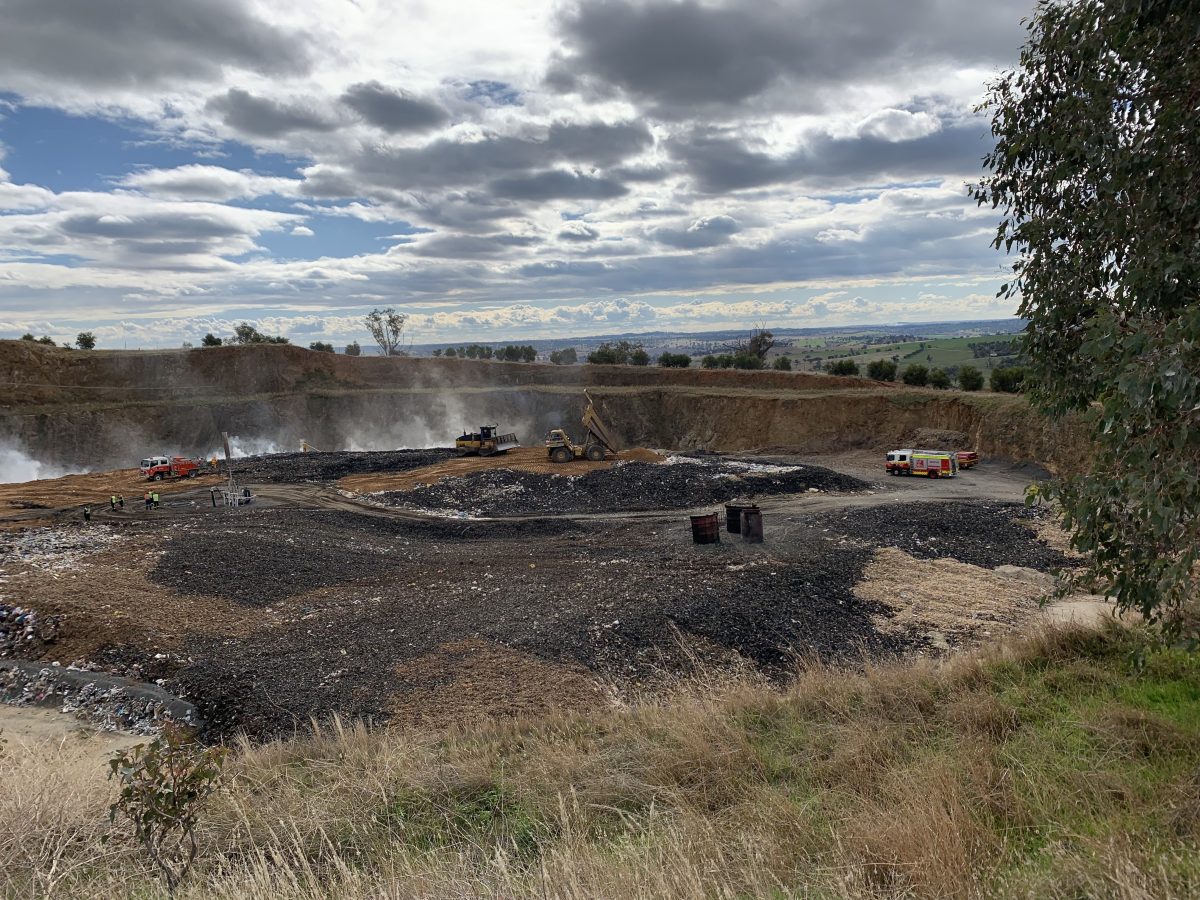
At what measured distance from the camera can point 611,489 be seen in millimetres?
27688

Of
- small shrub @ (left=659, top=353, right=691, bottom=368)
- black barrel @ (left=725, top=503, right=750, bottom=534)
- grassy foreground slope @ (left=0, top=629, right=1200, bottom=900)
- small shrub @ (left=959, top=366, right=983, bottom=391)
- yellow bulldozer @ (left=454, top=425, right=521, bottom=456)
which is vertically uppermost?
small shrub @ (left=659, top=353, right=691, bottom=368)

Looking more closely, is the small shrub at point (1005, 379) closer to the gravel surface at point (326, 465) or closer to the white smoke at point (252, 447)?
the gravel surface at point (326, 465)

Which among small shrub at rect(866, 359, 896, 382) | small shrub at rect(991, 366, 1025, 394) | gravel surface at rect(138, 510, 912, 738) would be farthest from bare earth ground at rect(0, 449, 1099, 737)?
small shrub at rect(866, 359, 896, 382)

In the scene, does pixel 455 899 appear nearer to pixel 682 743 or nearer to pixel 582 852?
pixel 582 852

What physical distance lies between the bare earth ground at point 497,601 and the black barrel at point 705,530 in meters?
0.46

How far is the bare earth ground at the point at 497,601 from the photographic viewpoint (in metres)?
11.2

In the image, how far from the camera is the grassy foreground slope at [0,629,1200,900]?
12.8 ft

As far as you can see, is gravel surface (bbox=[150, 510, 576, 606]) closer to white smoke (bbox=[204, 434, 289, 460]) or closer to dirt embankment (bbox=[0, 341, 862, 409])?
white smoke (bbox=[204, 434, 289, 460])

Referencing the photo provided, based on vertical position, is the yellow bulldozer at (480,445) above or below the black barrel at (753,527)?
above

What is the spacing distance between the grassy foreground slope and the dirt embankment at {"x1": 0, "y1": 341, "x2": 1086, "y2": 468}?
103 ft

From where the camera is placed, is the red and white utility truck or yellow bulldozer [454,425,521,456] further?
yellow bulldozer [454,425,521,456]

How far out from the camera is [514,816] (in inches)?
216

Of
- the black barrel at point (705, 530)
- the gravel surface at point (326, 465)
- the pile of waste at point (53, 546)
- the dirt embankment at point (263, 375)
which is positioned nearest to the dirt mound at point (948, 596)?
the black barrel at point (705, 530)

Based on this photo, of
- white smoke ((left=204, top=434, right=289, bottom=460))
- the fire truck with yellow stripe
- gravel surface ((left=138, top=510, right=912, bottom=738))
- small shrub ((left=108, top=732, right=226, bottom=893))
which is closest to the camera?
small shrub ((left=108, top=732, right=226, bottom=893))
